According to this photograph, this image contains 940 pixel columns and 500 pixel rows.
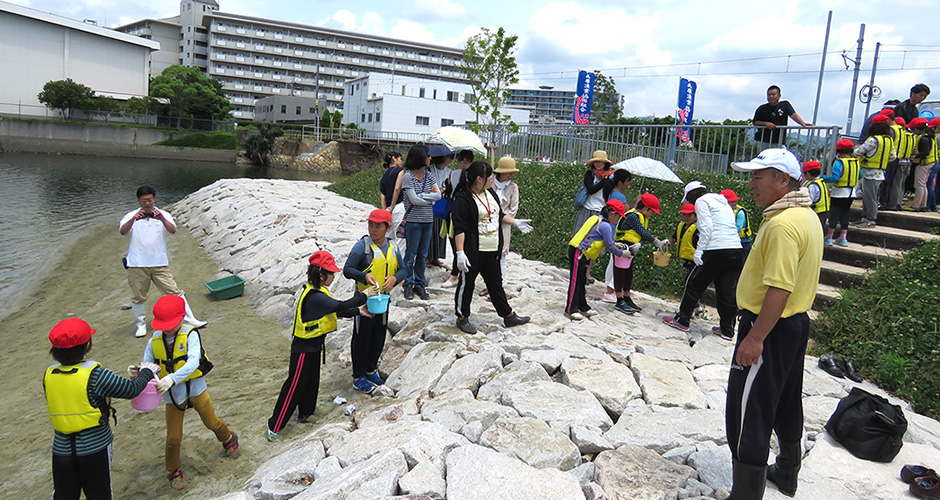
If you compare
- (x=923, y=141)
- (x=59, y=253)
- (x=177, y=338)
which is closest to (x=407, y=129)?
(x=59, y=253)

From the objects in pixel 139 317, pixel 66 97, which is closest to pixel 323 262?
pixel 139 317

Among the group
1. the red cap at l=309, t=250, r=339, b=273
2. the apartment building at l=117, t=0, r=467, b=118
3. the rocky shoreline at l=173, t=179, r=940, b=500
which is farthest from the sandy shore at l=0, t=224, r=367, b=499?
the apartment building at l=117, t=0, r=467, b=118

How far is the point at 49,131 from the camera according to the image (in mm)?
42688

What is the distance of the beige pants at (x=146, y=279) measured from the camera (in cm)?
687

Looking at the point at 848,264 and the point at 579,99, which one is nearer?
the point at 848,264

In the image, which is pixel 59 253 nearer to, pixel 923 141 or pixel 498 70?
pixel 498 70

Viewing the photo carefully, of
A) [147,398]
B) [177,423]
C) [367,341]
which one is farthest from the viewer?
[367,341]

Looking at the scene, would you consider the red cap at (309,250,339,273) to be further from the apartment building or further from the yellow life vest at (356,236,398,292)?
the apartment building

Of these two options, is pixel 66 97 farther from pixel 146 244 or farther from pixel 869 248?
pixel 869 248

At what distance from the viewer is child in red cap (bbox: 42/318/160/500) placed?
3.30m

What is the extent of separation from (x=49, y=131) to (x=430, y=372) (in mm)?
51154

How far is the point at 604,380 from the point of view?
4629 millimetres

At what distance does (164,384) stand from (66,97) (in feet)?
180

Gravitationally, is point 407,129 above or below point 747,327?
above
